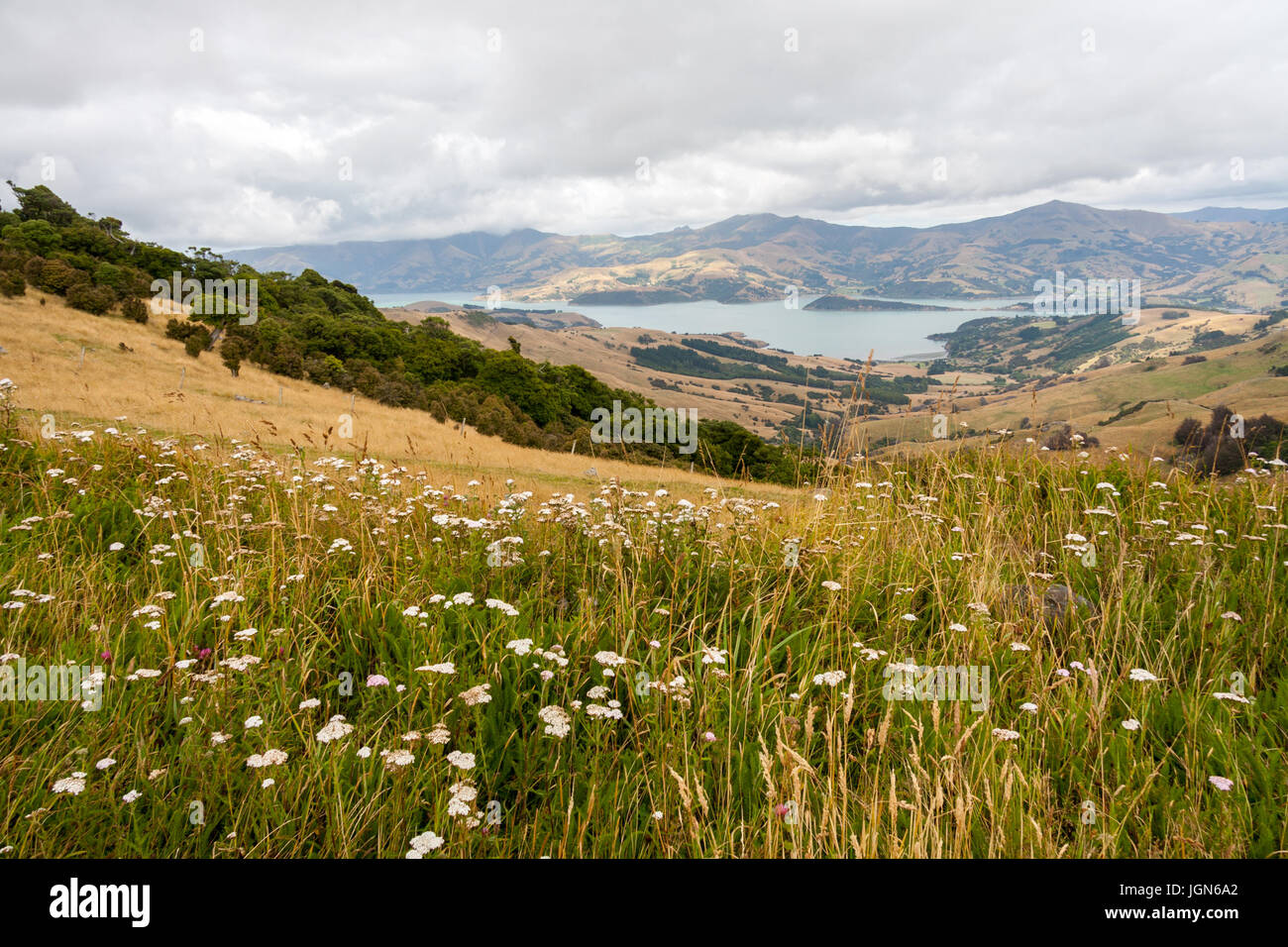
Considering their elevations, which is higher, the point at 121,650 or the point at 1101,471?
the point at 1101,471

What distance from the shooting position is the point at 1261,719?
316cm

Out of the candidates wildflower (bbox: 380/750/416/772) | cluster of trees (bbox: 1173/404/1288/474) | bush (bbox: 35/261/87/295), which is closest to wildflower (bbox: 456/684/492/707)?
wildflower (bbox: 380/750/416/772)

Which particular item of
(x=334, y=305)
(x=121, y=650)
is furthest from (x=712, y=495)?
(x=334, y=305)

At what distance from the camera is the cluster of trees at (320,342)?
3997 cm

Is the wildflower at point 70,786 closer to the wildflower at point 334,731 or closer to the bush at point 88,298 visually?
the wildflower at point 334,731

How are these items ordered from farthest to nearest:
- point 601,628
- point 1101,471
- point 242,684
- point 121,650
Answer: point 1101,471, point 601,628, point 121,650, point 242,684

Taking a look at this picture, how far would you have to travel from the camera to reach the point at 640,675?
126 inches

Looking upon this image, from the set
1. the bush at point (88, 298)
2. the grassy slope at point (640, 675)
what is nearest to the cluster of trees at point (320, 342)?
the bush at point (88, 298)

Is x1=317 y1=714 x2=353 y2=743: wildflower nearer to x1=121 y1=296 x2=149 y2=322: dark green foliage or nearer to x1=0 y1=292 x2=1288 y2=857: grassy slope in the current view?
x1=0 y1=292 x2=1288 y2=857: grassy slope
